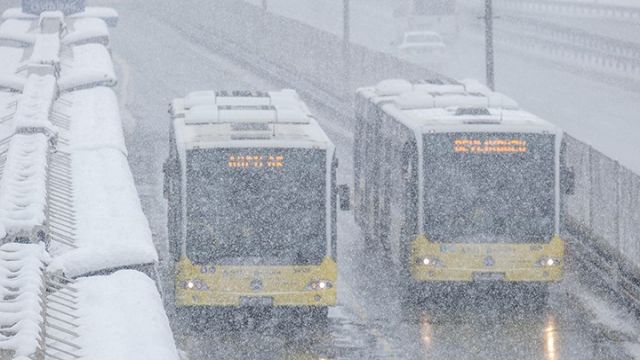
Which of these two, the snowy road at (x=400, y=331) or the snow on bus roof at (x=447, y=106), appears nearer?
the snowy road at (x=400, y=331)

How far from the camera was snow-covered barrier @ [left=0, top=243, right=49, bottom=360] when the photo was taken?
20.1ft

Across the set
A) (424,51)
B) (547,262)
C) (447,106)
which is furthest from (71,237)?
(424,51)

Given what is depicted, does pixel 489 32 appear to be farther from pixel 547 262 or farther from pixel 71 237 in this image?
pixel 71 237

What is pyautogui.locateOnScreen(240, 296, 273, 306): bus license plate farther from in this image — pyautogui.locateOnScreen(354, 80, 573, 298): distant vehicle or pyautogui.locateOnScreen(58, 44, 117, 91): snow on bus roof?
pyautogui.locateOnScreen(58, 44, 117, 91): snow on bus roof

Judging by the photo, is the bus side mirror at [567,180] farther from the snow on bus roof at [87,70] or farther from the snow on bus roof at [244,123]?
the snow on bus roof at [87,70]

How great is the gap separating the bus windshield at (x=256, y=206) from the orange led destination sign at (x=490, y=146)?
275 cm

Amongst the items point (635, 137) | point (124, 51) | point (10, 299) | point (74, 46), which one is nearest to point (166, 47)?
point (124, 51)

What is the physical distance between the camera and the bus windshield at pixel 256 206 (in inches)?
805

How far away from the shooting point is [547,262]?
2214 centimetres

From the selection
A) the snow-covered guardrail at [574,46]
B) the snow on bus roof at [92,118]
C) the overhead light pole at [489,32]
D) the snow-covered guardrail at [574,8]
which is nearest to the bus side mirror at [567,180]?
the snow on bus roof at [92,118]

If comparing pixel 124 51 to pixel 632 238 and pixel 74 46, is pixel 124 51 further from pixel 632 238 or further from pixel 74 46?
pixel 632 238

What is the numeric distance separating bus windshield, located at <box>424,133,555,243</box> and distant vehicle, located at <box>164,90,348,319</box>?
2.32 metres

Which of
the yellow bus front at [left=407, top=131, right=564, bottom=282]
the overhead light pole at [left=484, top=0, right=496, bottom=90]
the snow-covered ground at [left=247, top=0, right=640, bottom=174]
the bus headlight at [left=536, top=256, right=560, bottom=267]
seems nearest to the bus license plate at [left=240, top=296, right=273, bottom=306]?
the yellow bus front at [left=407, top=131, right=564, bottom=282]

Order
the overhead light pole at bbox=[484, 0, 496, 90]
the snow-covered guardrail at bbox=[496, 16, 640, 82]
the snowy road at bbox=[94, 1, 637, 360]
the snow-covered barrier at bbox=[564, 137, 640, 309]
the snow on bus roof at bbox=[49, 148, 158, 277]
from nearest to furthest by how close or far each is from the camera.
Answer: the snow on bus roof at bbox=[49, 148, 158, 277]
the snowy road at bbox=[94, 1, 637, 360]
the snow-covered barrier at bbox=[564, 137, 640, 309]
the overhead light pole at bbox=[484, 0, 496, 90]
the snow-covered guardrail at bbox=[496, 16, 640, 82]
